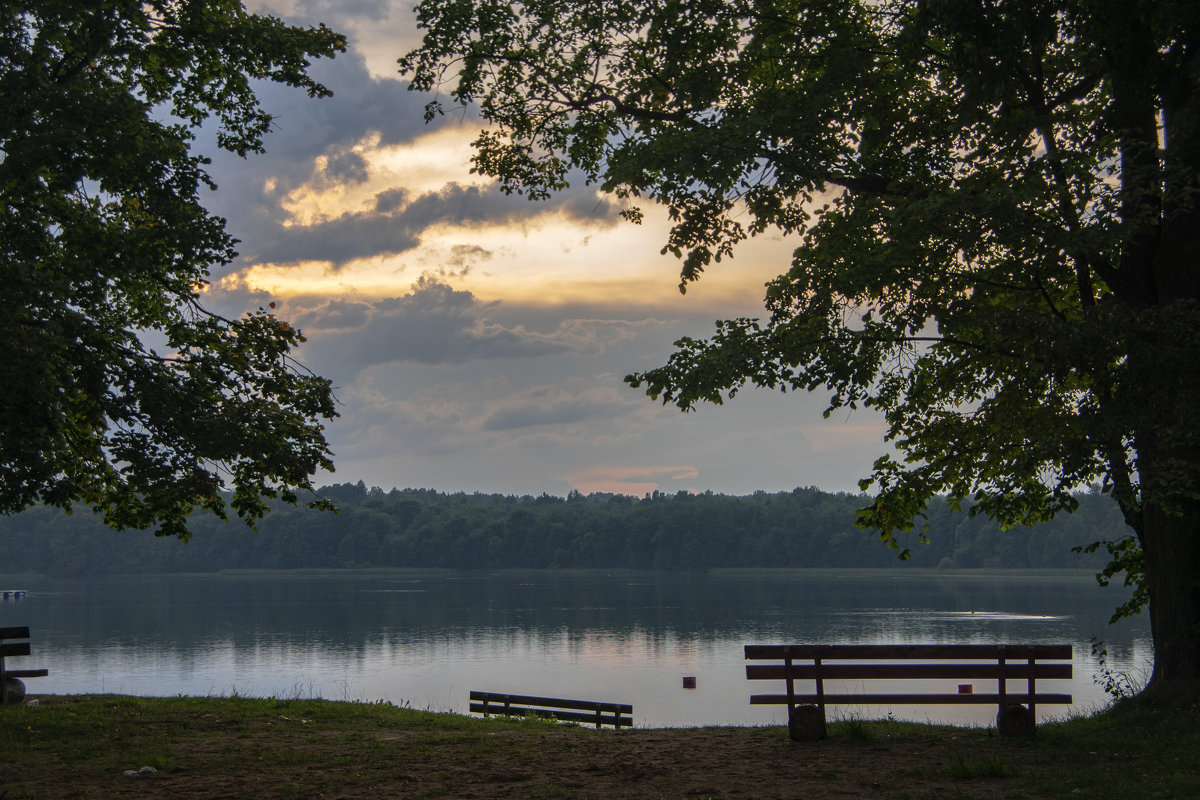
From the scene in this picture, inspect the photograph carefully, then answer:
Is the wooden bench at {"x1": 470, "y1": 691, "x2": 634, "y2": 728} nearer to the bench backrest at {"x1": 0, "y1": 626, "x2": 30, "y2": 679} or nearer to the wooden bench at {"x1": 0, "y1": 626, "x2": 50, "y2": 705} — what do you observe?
the wooden bench at {"x1": 0, "y1": 626, "x2": 50, "y2": 705}

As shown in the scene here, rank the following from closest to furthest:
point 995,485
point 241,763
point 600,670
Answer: point 241,763, point 995,485, point 600,670

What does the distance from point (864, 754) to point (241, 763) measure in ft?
22.3

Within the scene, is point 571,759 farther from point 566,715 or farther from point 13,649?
point 566,715

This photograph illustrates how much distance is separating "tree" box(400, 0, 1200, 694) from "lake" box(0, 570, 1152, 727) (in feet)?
32.1

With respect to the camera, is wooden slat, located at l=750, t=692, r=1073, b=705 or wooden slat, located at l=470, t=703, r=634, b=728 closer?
wooden slat, located at l=750, t=692, r=1073, b=705

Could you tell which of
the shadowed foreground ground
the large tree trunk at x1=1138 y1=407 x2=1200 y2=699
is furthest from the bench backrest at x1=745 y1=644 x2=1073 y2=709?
the large tree trunk at x1=1138 y1=407 x2=1200 y2=699

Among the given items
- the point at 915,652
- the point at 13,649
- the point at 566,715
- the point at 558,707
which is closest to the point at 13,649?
the point at 13,649

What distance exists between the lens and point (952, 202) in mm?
13336

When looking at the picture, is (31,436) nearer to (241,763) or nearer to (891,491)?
(241,763)

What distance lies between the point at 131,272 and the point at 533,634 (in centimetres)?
6399

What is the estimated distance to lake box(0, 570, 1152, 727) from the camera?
46.4 metres

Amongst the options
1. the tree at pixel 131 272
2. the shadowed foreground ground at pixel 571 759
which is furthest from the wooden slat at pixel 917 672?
the tree at pixel 131 272

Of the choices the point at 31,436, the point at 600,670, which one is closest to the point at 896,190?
the point at 31,436

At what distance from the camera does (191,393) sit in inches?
600
